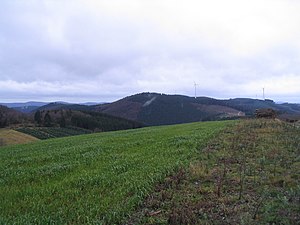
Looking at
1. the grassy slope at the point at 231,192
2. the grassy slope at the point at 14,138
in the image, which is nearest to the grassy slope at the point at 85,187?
the grassy slope at the point at 231,192

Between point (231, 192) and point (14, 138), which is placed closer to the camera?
point (231, 192)

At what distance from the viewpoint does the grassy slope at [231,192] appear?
662cm

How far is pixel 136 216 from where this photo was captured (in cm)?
704

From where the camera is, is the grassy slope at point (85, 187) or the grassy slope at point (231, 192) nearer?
the grassy slope at point (231, 192)

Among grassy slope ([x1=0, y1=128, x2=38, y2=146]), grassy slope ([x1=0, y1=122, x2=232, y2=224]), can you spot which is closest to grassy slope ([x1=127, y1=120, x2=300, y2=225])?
grassy slope ([x1=0, y1=122, x2=232, y2=224])

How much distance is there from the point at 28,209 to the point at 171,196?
3.24 meters

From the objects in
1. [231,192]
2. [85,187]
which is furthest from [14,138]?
[231,192]

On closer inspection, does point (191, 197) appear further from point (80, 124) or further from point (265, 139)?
point (80, 124)

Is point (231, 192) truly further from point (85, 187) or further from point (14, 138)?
point (14, 138)

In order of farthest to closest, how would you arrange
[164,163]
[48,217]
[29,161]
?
[29,161]
[164,163]
[48,217]

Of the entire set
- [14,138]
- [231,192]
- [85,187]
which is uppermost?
[231,192]

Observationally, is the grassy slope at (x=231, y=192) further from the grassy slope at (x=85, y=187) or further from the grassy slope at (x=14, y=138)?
the grassy slope at (x=14, y=138)

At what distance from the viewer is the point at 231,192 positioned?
8391mm

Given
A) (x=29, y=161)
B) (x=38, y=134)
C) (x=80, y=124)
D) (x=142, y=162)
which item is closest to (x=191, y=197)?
(x=142, y=162)
